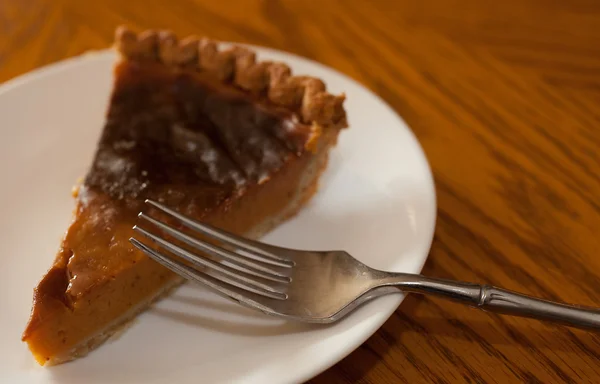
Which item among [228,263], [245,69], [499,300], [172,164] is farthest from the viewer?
[245,69]

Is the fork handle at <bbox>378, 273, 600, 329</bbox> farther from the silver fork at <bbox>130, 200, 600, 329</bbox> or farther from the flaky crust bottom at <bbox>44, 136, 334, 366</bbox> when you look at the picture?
the flaky crust bottom at <bbox>44, 136, 334, 366</bbox>

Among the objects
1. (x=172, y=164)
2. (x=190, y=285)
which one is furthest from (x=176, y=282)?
(x=172, y=164)

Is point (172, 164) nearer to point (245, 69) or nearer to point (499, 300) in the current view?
point (245, 69)

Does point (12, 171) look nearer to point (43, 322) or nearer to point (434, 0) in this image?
point (43, 322)

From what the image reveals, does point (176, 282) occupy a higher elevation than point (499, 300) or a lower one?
lower

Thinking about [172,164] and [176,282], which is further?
[172,164]

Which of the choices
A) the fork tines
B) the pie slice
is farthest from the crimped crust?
the fork tines

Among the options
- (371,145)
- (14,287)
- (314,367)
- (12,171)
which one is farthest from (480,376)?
(12,171)

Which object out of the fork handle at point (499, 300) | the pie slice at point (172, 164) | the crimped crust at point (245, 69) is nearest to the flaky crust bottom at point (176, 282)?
the pie slice at point (172, 164)
